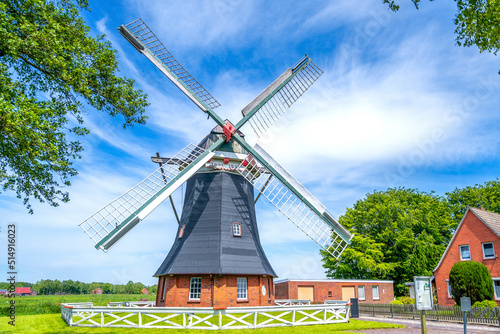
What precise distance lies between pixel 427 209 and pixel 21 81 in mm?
37982

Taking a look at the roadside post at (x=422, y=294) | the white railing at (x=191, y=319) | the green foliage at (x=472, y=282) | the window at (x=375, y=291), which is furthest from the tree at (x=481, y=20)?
the window at (x=375, y=291)

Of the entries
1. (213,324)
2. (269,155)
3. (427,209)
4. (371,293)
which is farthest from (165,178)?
(427,209)

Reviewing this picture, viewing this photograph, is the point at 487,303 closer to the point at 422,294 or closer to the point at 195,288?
the point at 422,294

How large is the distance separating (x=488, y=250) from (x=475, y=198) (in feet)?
61.4

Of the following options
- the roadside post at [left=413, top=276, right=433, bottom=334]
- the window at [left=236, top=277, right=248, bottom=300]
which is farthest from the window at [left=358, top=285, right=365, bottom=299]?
the roadside post at [left=413, top=276, right=433, bottom=334]

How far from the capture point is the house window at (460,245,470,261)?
24.9 meters

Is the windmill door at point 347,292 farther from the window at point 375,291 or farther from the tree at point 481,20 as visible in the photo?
the tree at point 481,20

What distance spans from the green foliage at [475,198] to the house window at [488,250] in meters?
16.1

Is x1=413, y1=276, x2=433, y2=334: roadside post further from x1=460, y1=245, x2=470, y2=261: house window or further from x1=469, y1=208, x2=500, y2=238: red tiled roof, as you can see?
x1=460, y1=245, x2=470, y2=261: house window

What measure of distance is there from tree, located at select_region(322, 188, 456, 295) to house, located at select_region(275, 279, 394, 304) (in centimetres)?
293

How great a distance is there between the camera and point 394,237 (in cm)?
3512

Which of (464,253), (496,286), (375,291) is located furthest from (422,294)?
(375,291)

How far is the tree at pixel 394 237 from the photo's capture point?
1345 inches

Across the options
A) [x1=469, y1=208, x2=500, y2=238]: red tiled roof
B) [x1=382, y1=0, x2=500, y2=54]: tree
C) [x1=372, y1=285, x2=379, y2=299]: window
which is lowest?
[x1=372, y1=285, x2=379, y2=299]: window
